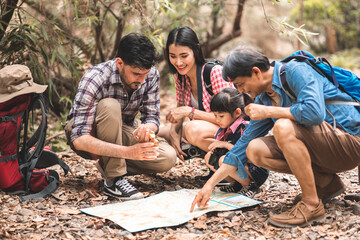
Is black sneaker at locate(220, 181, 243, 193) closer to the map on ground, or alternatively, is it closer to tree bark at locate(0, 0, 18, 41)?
the map on ground

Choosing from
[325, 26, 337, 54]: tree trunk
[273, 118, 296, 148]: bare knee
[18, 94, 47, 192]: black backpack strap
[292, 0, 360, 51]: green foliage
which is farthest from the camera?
[325, 26, 337, 54]: tree trunk

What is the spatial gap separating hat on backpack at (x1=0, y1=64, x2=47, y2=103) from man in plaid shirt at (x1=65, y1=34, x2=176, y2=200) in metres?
0.35

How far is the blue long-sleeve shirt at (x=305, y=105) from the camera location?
2136mm

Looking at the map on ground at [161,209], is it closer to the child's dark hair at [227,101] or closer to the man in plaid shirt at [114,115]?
the man in plaid shirt at [114,115]

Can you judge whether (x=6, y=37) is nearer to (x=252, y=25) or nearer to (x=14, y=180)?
(x=14, y=180)

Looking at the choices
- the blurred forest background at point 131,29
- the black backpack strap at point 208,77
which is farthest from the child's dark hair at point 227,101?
the blurred forest background at point 131,29

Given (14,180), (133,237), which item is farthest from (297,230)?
(14,180)

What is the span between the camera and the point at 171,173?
360 cm

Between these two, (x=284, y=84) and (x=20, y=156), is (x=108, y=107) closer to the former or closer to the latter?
(x=20, y=156)

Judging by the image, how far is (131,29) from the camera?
228 inches

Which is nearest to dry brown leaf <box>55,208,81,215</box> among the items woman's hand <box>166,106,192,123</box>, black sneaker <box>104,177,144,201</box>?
black sneaker <box>104,177,144,201</box>

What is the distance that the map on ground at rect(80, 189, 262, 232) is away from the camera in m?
2.42

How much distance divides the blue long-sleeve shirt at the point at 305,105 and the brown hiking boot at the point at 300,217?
0.40m

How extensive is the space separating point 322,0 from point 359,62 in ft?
6.78
